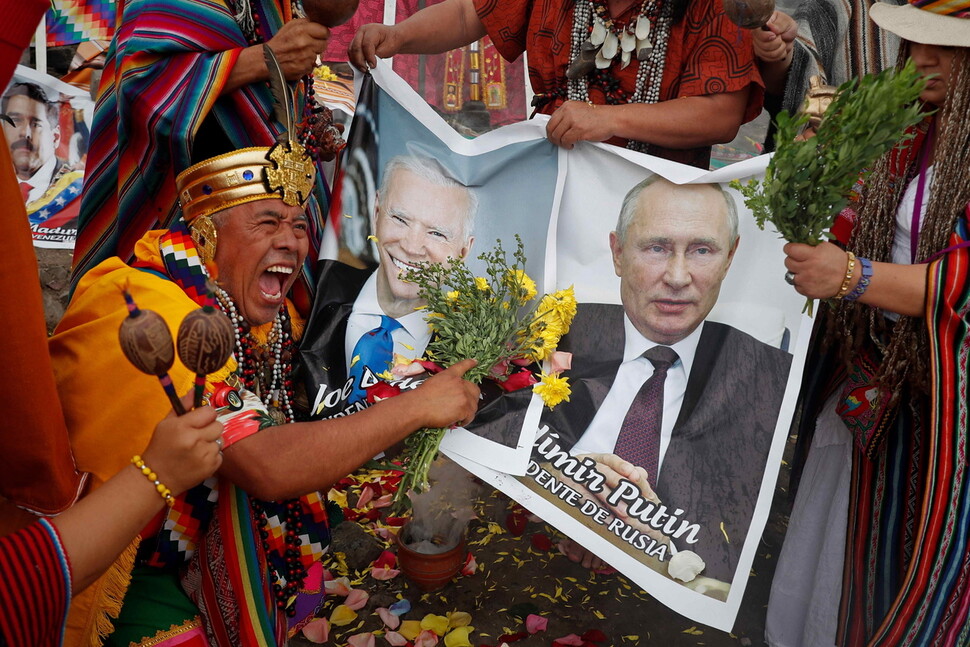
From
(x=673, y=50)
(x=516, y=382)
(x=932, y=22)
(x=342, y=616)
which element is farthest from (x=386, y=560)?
(x=932, y=22)

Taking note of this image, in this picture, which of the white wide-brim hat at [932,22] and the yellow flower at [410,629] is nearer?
the white wide-brim hat at [932,22]

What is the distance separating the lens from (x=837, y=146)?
1822 mm

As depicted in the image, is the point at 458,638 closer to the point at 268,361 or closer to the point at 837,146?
the point at 268,361

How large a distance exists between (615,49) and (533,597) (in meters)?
2.27

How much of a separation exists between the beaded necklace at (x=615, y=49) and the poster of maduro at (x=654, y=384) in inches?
13.7

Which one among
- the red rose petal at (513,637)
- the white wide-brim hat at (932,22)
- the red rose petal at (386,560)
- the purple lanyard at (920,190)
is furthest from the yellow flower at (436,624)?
the white wide-brim hat at (932,22)

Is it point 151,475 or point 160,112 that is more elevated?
point 160,112

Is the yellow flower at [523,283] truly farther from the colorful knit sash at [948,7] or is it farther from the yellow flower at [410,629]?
the yellow flower at [410,629]

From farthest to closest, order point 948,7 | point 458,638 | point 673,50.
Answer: point 458,638 < point 673,50 < point 948,7

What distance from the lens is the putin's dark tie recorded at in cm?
241

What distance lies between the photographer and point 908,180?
2178 millimetres

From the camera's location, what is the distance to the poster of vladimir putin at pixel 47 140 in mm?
5219

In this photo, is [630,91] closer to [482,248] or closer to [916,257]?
[482,248]

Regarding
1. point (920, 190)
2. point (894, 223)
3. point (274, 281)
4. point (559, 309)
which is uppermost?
point (920, 190)
